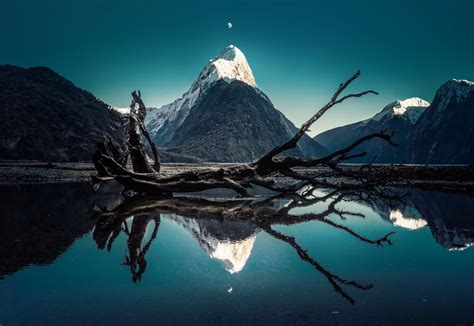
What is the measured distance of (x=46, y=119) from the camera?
108375mm

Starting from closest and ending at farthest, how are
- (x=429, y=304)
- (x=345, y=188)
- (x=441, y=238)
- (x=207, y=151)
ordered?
(x=429, y=304) < (x=441, y=238) < (x=345, y=188) < (x=207, y=151)

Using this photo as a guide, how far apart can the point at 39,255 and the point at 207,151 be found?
171077 millimetres

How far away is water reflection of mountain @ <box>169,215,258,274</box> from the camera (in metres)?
6.98

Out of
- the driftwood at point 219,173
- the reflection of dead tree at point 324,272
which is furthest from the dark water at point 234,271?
the driftwood at point 219,173

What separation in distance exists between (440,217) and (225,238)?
9.09 meters

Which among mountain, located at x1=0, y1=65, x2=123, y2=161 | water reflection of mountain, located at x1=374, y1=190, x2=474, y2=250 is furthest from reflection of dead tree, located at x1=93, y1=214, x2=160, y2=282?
mountain, located at x1=0, y1=65, x2=123, y2=161

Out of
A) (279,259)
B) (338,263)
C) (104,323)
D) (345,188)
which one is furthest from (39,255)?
(345,188)

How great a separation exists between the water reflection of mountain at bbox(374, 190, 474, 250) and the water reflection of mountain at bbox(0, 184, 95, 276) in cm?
1001

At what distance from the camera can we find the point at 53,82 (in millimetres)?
145375

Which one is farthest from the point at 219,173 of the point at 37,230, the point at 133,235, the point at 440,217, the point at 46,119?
the point at 46,119

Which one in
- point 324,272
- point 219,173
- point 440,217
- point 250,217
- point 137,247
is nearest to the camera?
point 324,272

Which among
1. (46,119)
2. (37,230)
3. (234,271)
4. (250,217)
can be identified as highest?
(46,119)

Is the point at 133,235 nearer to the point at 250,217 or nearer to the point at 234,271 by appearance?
the point at 234,271

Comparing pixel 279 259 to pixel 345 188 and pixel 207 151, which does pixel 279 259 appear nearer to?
pixel 345 188
